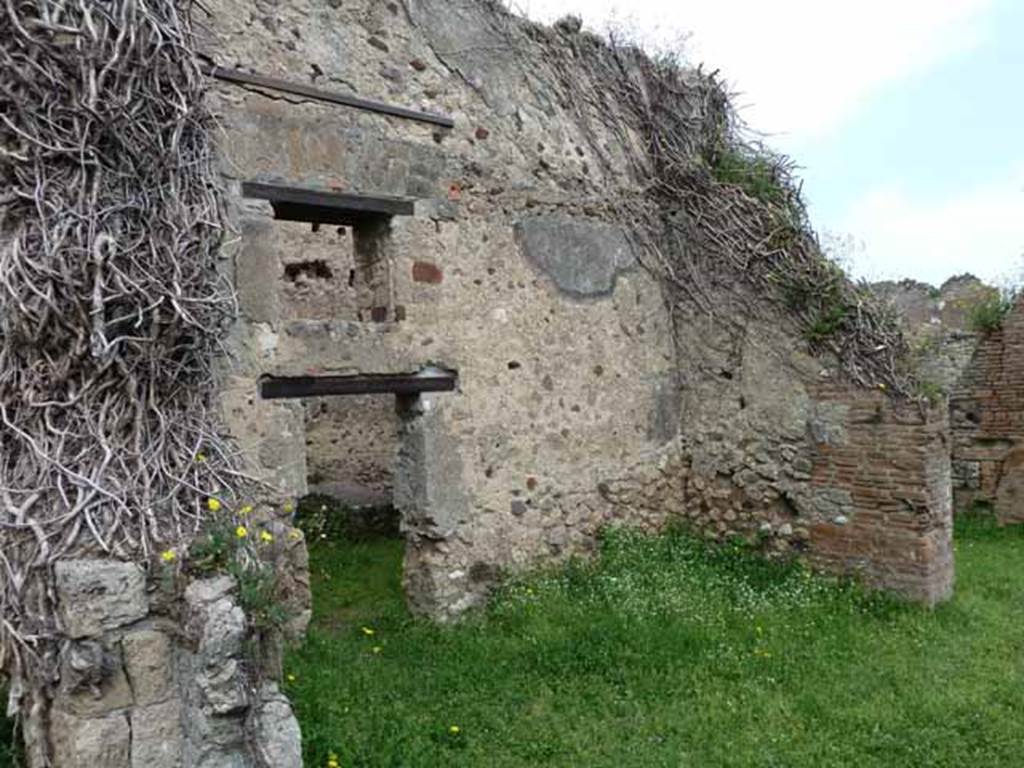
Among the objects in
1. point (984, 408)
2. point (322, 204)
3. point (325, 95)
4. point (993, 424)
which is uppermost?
point (325, 95)

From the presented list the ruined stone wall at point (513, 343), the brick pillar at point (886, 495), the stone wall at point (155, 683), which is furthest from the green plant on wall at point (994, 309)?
the stone wall at point (155, 683)

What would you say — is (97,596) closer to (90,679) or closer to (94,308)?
(90,679)

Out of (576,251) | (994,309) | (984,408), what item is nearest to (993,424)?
(984,408)

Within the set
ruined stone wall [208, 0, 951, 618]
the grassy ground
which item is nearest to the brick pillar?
ruined stone wall [208, 0, 951, 618]

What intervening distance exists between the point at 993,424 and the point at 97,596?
9.41m

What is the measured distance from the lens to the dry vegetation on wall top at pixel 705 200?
6305 mm

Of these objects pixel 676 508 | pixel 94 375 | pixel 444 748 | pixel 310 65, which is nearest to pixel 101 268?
pixel 94 375

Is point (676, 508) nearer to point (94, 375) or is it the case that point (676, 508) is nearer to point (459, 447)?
point (459, 447)

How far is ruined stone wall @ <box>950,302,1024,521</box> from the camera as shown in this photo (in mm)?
9203

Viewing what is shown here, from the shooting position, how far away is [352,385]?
5.10m

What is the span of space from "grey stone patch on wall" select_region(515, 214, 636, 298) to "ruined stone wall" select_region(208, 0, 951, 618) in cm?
2

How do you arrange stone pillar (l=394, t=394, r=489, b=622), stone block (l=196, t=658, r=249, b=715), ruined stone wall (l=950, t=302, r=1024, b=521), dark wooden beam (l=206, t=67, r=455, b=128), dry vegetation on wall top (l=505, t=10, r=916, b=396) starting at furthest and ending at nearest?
ruined stone wall (l=950, t=302, r=1024, b=521) → dry vegetation on wall top (l=505, t=10, r=916, b=396) → stone pillar (l=394, t=394, r=489, b=622) → dark wooden beam (l=206, t=67, r=455, b=128) → stone block (l=196, t=658, r=249, b=715)

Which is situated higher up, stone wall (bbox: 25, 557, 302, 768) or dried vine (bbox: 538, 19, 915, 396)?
dried vine (bbox: 538, 19, 915, 396)

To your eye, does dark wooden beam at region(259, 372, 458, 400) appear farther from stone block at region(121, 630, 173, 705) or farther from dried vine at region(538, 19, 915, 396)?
dried vine at region(538, 19, 915, 396)
